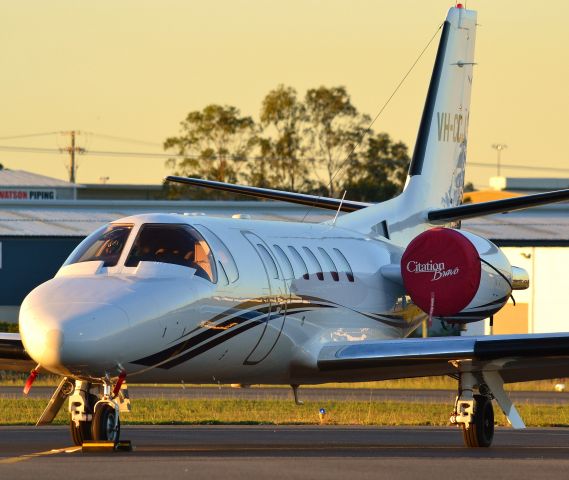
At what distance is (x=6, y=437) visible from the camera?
2047 centimetres

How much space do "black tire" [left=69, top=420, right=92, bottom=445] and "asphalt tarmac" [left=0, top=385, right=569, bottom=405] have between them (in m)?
13.3

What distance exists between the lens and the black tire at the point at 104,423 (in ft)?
54.9

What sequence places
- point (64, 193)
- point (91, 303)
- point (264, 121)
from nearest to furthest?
point (91, 303)
point (264, 121)
point (64, 193)

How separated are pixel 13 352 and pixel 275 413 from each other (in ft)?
31.4

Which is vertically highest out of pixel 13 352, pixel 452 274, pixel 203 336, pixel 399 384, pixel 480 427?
pixel 452 274

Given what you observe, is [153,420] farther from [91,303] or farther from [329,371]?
[91,303]

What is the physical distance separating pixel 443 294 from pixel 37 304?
7.16 metres

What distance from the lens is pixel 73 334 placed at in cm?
1577

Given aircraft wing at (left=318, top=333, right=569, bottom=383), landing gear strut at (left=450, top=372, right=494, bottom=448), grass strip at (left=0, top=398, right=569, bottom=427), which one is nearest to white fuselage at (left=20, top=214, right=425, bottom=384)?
aircraft wing at (left=318, top=333, right=569, bottom=383)

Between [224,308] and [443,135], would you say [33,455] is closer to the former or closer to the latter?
[224,308]

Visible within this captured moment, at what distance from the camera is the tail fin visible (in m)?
25.1

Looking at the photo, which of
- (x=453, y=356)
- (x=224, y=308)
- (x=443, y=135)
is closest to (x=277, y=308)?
(x=224, y=308)

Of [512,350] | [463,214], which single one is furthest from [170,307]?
[463,214]

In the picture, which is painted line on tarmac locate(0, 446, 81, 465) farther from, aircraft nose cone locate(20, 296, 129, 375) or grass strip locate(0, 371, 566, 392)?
grass strip locate(0, 371, 566, 392)
